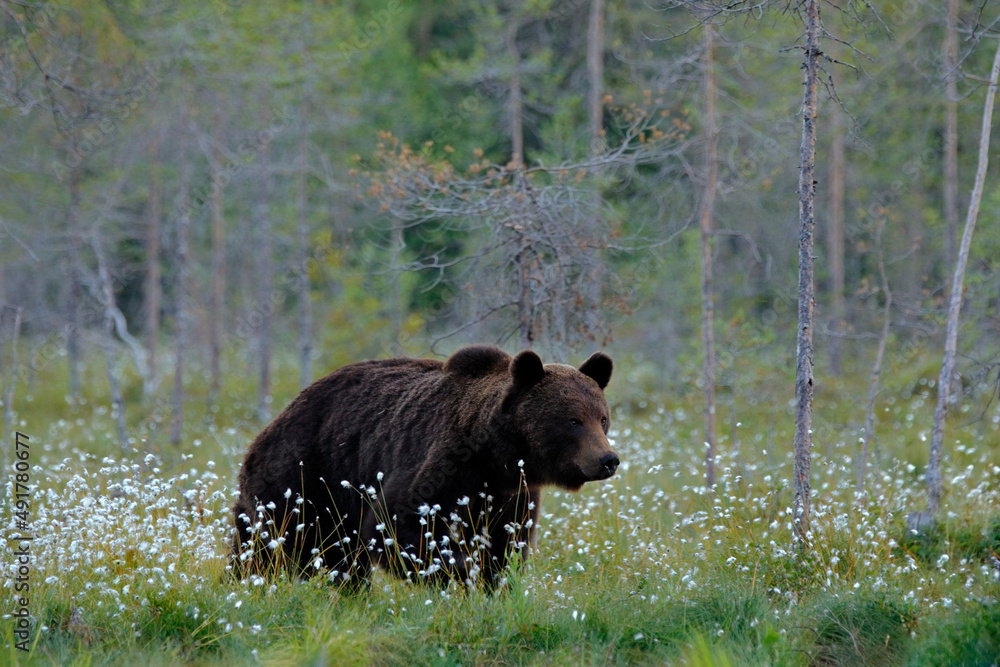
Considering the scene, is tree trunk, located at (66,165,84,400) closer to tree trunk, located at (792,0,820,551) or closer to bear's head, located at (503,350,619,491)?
bear's head, located at (503,350,619,491)

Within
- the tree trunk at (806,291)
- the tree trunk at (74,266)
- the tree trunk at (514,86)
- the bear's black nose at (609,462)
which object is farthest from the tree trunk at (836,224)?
the tree trunk at (74,266)

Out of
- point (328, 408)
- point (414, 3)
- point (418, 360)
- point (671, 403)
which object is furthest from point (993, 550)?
point (414, 3)

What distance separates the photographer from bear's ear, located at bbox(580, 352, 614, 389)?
650 cm

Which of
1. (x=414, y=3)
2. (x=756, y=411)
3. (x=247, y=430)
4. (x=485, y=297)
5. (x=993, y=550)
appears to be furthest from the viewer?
(x=414, y=3)

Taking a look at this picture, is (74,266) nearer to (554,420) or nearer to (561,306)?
(561,306)

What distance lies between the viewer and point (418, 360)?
7.43 m

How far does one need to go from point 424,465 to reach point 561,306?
319 centimetres

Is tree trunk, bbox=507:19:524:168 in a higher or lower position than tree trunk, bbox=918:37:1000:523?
higher

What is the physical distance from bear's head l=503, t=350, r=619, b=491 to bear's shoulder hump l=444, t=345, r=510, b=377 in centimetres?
57

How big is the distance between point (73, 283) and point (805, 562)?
1496 centimetres

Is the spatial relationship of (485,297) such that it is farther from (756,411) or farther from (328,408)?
(756,411)

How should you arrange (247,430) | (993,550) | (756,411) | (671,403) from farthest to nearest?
(671,403) → (756,411) → (247,430) → (993,550)

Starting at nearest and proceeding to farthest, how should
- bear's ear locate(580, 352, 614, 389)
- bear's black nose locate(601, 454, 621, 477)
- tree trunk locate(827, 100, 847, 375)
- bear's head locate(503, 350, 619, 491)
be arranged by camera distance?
1. bear's black nose locate(601, 454, 621, 477)
2. bear's head locate(503, 350, 619, 491)
3. bear's ear locate(580, 352, 614, 389)
4. tree trunk locate(827, 100, 847, 375)
